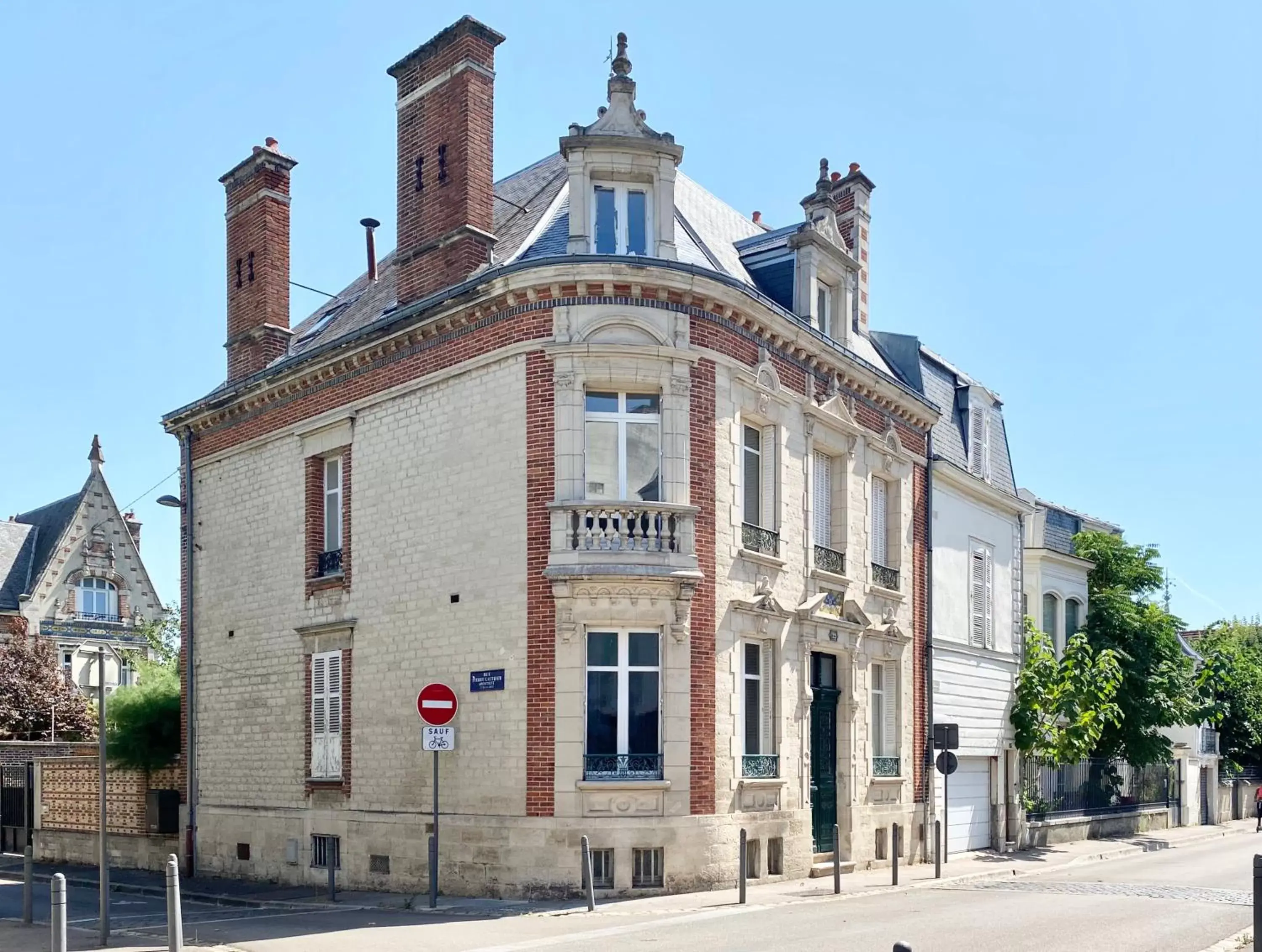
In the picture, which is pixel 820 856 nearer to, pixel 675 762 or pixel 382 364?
pixel 675 762

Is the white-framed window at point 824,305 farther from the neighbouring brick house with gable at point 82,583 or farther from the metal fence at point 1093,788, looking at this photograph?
the neighbouring brick house with gable at point 82,583

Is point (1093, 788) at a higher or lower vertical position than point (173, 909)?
lower

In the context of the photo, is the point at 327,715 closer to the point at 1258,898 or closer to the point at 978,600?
the point at 978,600

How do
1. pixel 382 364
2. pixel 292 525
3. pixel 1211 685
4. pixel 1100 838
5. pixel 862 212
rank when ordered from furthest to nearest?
pixel 1211 685 < pixel 1100 838 < pixel 862 212 < pixel 292 525 < pixel 382 364

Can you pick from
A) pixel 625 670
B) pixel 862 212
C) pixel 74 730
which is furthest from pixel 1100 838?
pixel 74 730

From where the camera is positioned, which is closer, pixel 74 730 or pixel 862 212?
pixel 862 212

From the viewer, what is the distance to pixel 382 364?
20422 millimetres

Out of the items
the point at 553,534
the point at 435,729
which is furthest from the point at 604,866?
the point at 553,534

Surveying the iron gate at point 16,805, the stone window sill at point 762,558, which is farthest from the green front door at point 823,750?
the iron gate at point 16,805

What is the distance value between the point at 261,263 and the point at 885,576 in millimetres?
12443

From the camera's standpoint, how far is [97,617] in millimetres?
53094

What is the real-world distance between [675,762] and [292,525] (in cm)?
812

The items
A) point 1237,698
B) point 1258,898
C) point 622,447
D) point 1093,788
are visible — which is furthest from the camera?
point 1237,698

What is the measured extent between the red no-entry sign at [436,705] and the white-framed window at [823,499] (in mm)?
7295
